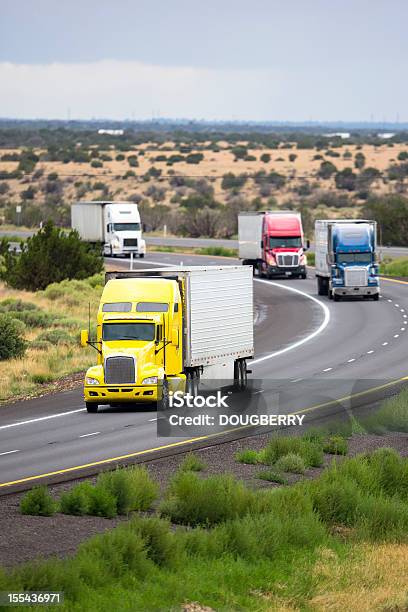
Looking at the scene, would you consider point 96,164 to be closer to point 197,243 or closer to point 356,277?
point 197,243

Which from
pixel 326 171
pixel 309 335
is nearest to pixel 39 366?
pixel 309 335

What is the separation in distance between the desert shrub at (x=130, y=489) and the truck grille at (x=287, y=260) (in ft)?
172

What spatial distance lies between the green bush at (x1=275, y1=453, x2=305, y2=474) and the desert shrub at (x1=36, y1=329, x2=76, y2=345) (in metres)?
20.9

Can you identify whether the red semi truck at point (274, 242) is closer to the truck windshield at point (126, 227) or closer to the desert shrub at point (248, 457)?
the truck windshield at point (126, 227)

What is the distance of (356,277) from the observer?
60781mm

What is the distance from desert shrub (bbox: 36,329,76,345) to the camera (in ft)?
147

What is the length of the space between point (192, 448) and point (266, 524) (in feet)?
27.3

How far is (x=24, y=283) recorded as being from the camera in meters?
66.4

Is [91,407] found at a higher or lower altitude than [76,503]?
lower

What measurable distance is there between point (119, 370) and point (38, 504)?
1103 cm

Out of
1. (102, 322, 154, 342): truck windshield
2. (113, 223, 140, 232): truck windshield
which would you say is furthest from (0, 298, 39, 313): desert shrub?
(113, 223, 140, 232): truck windshield

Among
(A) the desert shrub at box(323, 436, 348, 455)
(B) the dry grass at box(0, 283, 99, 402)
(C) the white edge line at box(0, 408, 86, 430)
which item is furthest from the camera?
(B) the dry grass at box(0, 283, 99, 402)

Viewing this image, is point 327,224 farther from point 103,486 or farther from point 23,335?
point 103,486

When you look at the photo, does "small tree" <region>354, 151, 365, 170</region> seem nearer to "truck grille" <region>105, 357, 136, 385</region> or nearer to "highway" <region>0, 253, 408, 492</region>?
"highway" <region>0, 253, 408, 492</region>
